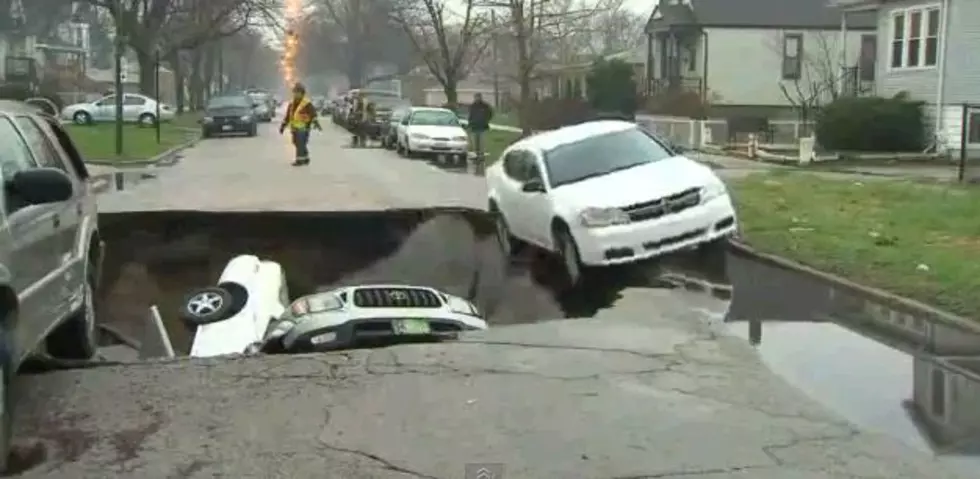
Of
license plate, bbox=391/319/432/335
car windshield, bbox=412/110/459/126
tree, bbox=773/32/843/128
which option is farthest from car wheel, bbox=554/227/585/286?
tree, bbox=773/32/843/128

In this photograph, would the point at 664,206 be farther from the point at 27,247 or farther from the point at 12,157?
the point at 27,247

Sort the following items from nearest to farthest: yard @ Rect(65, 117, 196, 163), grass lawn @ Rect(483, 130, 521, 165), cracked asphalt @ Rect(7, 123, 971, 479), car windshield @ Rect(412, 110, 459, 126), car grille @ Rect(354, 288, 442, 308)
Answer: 1. cracked asphalt @ Rect(7, 123, 971, 479)
2. car grille @ Rect(354, 288, 442, 308)
3. yard @ Rect(65, 117, 196, 163)
4. grass lawn @ Rect(483, 130, 521, 165)
5. car windshield @ Rect(412, 110, 459, 126)

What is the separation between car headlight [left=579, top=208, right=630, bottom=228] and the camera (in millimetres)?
12148

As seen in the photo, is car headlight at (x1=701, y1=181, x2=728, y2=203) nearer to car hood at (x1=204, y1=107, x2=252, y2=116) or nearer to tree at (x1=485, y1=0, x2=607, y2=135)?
tree at (x1=485, y1=0, x2=607, y2=135)

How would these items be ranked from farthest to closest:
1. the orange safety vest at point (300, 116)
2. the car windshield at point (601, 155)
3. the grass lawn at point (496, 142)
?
the grass lawn at point (496, 142) → the orange safety vest at point (300, 116) → the car windshield at point (601, 155)

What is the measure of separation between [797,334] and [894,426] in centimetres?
268

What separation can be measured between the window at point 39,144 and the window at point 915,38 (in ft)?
94.1

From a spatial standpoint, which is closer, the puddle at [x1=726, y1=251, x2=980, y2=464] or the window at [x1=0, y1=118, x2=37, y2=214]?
the window at [x1=0, y1=118, x2=37, y2=214]

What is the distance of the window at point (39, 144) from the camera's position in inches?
305

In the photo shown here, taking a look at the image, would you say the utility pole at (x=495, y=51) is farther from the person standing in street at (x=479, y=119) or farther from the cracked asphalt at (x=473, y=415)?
the cracked asphalt at (x=473, y=415)

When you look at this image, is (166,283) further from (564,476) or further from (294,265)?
(564,476)

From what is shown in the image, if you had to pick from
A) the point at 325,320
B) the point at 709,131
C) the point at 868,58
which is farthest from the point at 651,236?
the point at 868,58

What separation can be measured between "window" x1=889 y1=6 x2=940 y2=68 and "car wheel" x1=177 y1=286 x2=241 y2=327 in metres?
27.2

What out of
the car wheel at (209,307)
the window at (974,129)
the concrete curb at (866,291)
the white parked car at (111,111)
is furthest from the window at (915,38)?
the white parked car at (111,111)
